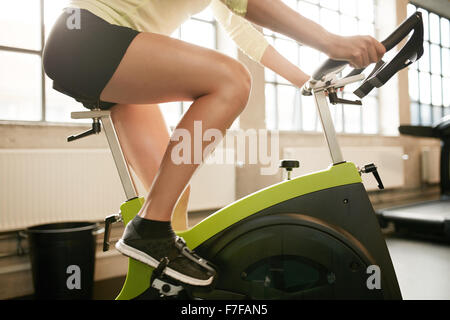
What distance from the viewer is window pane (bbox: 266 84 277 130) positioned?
322 centimetres

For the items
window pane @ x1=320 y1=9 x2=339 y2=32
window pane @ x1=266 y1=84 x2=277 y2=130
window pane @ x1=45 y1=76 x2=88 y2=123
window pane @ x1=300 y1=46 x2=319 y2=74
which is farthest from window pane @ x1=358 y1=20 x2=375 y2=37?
window pane @ x1=45 y1=76 x2=88 y2=123

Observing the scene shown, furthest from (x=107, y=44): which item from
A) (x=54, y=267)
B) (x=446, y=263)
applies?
(x=446, y=263)

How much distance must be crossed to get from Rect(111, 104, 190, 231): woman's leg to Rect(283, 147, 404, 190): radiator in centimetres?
184

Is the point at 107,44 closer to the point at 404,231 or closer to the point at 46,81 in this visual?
the point at 46,81

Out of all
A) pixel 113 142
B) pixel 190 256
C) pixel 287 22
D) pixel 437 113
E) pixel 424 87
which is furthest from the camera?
pixel 437 113

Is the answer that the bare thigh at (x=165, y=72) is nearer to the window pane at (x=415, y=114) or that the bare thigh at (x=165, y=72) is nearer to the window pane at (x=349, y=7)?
the window pane at (x=349, y=7)

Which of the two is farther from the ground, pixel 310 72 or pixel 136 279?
pixel 310 72

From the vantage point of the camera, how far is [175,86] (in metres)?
0.79

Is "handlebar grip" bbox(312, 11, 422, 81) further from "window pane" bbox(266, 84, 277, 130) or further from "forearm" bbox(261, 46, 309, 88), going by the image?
"window pane" bbox(266, 84, 277, 130)

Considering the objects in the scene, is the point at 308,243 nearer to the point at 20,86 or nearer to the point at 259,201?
the point at 259,201

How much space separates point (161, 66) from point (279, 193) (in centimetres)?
46

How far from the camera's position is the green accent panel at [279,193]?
2.96ft

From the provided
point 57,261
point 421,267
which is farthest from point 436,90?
point 57,261
